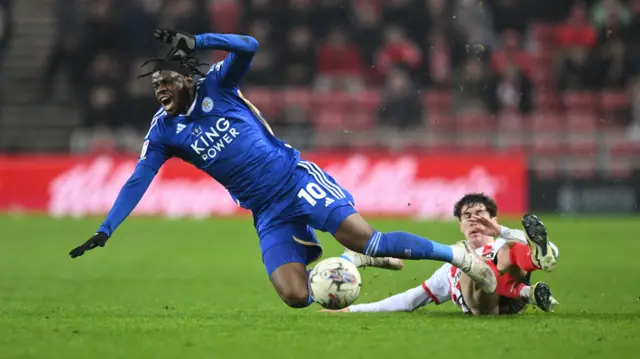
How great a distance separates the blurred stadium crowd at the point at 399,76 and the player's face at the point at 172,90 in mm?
11985

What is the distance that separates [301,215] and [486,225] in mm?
1513

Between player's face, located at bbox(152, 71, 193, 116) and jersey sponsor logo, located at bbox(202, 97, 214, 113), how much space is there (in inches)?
4.8

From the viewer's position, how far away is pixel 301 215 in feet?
26.5

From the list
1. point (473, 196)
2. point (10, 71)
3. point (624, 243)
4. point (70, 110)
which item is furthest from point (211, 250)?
point (10, 71)

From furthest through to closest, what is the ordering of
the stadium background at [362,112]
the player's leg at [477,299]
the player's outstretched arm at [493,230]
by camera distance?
the stadium background at [362,112] → the player's outstretched arm at [493,230] → the player's leg at [477,299]

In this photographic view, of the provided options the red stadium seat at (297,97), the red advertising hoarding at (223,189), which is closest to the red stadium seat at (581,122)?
the red advertising hoarding at (223,189)

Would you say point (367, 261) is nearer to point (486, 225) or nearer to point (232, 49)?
point (486, 225)

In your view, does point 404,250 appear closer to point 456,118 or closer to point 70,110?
point 456,118

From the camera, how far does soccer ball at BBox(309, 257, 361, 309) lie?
7.51 metres

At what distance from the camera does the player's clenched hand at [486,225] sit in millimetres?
8406

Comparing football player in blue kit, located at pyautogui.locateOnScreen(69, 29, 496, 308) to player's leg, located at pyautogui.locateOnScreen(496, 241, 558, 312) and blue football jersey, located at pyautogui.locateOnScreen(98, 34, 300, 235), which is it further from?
player's leg, located at pyautogui.locateOnScreen(496, 241, 558, 312)

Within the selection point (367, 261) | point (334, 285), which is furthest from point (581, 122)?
point (334, 285)

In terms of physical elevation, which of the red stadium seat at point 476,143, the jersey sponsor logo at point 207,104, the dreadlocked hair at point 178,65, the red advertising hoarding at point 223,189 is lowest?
the red advertising hoarding at point 223,189

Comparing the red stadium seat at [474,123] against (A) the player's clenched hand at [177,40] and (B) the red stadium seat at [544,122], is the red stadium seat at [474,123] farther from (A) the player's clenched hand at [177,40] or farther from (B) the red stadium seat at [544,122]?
(A) the player's clenched hand at [177,40]
